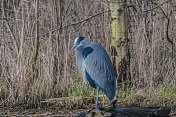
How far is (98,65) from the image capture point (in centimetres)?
396

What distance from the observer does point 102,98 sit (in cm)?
442

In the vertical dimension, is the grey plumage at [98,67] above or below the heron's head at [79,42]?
below

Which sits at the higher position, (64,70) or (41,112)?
(64,70)

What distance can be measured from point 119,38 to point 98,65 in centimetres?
95

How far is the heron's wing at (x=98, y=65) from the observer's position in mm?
3902

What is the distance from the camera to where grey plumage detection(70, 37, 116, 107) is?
390 cm

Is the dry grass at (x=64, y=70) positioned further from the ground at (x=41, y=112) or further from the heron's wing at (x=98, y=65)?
the heron's wing at (x=98, y=65)

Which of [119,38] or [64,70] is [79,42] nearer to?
[64,70]

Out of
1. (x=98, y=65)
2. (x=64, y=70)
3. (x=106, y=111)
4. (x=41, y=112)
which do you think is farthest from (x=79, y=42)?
(x=106, y=111)

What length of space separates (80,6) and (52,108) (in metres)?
2.81

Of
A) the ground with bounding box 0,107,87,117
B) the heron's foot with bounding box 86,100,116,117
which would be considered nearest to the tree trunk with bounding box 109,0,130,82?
the ground with bounding box 0,107,87,117

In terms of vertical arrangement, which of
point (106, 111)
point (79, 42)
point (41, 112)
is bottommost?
point (41, 112)

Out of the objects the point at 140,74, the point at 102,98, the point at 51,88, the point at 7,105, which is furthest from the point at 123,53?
the point at 7,105

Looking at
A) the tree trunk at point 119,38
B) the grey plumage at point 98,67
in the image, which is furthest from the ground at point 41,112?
the tree trunk at point 119,38
